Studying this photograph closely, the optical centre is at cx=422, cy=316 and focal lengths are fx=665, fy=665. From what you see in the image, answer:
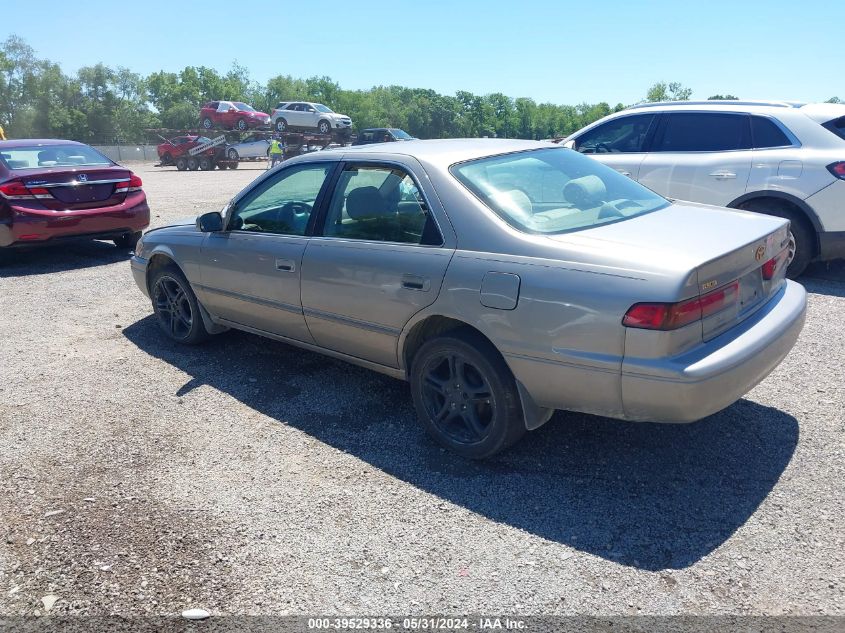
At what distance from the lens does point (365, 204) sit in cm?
402

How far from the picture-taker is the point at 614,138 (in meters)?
7.91

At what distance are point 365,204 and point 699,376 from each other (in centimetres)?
215

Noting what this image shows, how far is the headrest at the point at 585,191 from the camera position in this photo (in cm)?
375

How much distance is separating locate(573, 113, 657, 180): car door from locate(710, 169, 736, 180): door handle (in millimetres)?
833

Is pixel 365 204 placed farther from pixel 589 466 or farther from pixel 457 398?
pixel 589 466

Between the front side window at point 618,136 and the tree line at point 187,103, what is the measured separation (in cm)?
6998

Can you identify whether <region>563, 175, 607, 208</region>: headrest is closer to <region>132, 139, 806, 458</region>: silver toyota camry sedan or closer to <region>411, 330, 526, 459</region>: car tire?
<region>132, 139, 806, 458</region>: silver toyota camry sedan

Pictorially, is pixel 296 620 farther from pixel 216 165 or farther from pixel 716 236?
pixel 216 165

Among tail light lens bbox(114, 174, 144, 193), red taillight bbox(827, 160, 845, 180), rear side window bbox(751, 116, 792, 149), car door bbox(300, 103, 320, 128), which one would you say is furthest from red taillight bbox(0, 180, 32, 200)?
car door bbox(300, 103, 320, 128)

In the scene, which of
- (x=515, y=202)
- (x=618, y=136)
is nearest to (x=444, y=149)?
(x=515, y=202)

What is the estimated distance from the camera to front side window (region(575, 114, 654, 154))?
25.1 ft

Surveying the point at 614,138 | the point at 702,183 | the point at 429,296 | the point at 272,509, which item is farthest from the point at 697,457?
the point at 614,138

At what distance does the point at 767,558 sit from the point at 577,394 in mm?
1007

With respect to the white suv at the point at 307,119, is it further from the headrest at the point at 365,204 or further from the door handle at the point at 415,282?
the door handle at the point at 415,282
